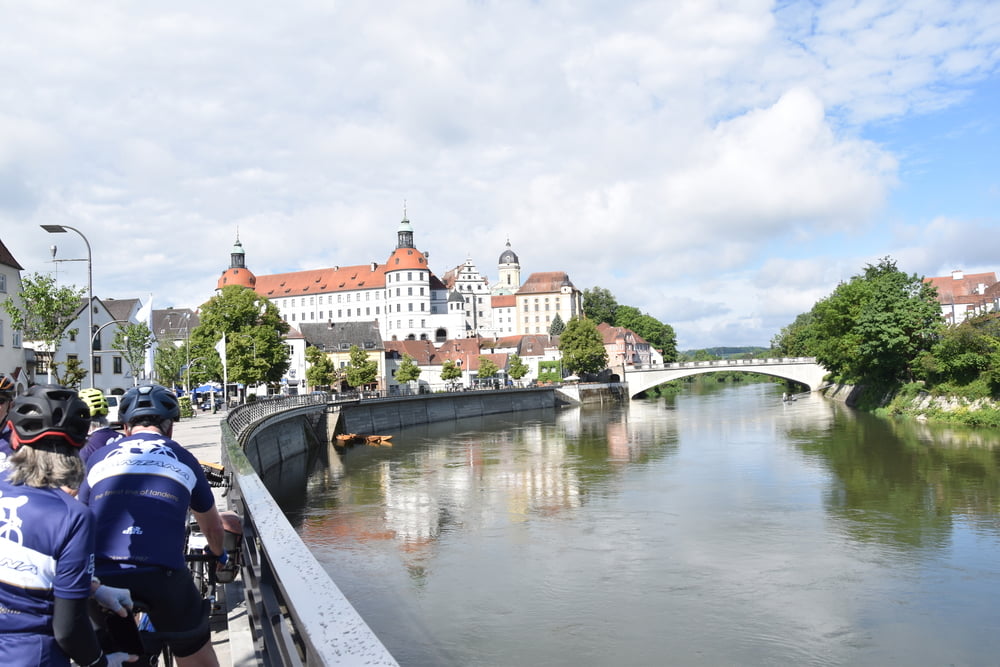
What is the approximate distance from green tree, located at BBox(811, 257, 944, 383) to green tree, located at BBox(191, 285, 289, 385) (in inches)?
1687

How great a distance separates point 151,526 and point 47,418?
1045 mm

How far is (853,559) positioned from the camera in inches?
750

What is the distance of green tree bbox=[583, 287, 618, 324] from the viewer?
149750 millimetres

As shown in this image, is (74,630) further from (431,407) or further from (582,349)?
(582,349)

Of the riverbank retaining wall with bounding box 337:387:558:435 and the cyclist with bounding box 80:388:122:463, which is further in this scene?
the riverbank retaining wall with bounding box 337:387:558:435

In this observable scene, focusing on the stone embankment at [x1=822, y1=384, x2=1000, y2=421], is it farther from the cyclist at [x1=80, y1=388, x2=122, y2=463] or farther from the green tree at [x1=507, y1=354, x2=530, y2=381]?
the green tree at [x1=507, y1=354, x2=530, y2=381]

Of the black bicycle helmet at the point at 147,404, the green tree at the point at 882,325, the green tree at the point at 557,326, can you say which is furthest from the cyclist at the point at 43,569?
the green tree at the point at 557,326

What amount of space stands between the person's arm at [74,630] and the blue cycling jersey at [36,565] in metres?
0.04

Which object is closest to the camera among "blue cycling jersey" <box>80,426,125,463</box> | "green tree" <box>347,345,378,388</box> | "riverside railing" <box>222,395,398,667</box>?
"riverside railing" <box>222,395,398,667</box>

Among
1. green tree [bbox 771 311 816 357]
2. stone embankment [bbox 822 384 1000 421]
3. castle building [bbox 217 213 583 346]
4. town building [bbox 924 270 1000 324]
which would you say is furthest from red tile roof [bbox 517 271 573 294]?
stone embankment [bbox 822 384 1000 421]

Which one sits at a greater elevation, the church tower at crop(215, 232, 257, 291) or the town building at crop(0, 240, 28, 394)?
the church tower at crop(215, 232, 257, 291)

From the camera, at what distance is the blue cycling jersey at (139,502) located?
4.20m

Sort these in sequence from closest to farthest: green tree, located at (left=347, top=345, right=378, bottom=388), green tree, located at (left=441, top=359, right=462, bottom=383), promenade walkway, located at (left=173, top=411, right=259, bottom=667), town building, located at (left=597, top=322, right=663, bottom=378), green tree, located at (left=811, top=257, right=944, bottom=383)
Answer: promenade walkway, located at (left=173, top=411, right=259, bottom=667), green tree, located at (left=811, top=257, right=944, bottom=383), green tree, located at (left=347, top=345, right=378, bottom=388), green tree, located at (left=441, top=359, right=462, bottom=383), town building, located at (left=597, top=322, right=663, bottom=378)

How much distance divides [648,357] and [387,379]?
55.1 m
